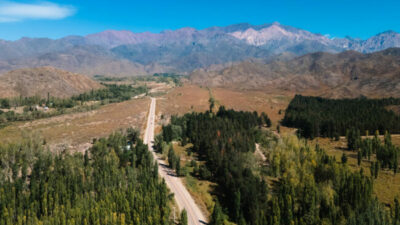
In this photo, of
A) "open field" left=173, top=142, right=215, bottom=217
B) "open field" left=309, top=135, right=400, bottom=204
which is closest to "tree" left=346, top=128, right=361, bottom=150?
"open field" left=309, top=135, right=400, bottom=204

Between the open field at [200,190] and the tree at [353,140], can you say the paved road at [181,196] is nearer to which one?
the open field at [200,190]

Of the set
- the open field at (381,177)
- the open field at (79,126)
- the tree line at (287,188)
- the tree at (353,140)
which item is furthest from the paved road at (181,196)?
the tree at (353,140)

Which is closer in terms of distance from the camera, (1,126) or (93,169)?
(93,169)

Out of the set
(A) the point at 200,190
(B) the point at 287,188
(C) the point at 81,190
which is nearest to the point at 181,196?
(A) the point at 200,190

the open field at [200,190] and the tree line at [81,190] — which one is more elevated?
the tree line at [81,190]

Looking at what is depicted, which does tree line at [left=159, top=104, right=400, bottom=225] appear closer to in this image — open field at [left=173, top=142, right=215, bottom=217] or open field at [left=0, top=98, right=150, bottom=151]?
open field at [left=173, top=142, right=215, bottom=217]

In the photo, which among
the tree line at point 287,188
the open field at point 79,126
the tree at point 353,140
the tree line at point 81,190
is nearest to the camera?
the tree line at point 81,190

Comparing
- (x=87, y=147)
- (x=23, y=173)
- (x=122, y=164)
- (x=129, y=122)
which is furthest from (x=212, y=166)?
(x=129, y=122)

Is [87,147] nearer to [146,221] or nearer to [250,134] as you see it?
[146,221]
